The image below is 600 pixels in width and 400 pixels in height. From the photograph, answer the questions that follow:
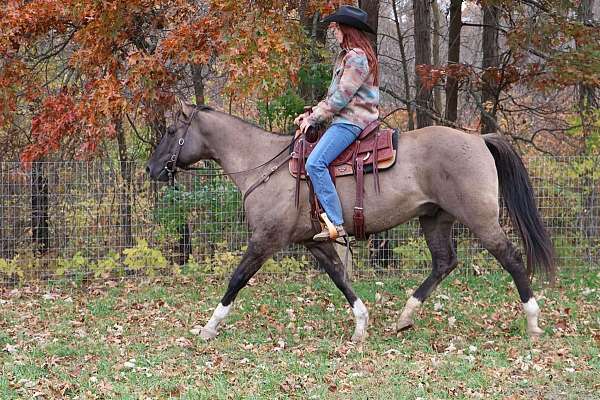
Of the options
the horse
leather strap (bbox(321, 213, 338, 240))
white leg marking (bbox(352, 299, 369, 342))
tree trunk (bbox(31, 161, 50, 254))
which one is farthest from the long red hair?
tree trunk (bbox(31, 161, 50, 254))

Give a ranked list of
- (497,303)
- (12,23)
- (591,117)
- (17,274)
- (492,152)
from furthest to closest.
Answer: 1. (591,117)
2. (17,274)
3. (12,23)
4. (497,303)
5. (492,152)

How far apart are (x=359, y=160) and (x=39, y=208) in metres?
4.98

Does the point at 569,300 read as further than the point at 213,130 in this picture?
Yes

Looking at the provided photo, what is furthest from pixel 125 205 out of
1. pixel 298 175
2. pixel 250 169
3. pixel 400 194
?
pixel 400 194

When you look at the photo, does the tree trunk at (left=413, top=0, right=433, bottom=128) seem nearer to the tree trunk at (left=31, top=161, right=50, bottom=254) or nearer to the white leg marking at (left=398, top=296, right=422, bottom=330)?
the white leg marking at (left=398, top=296, right=422, bottom=330)

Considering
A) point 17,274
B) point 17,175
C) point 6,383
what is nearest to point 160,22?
point 17,175

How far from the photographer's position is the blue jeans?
7.10 m

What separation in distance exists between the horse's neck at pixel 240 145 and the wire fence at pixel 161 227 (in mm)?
2401

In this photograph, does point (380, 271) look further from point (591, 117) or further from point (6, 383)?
point (6, 383)

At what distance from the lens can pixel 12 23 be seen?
31.8 ft

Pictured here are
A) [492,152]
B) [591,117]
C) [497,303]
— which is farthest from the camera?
[591,117]

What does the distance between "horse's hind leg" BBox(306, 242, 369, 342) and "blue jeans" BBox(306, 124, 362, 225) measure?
0.46 m

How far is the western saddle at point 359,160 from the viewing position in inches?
284

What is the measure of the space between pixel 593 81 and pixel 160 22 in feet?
18.0
